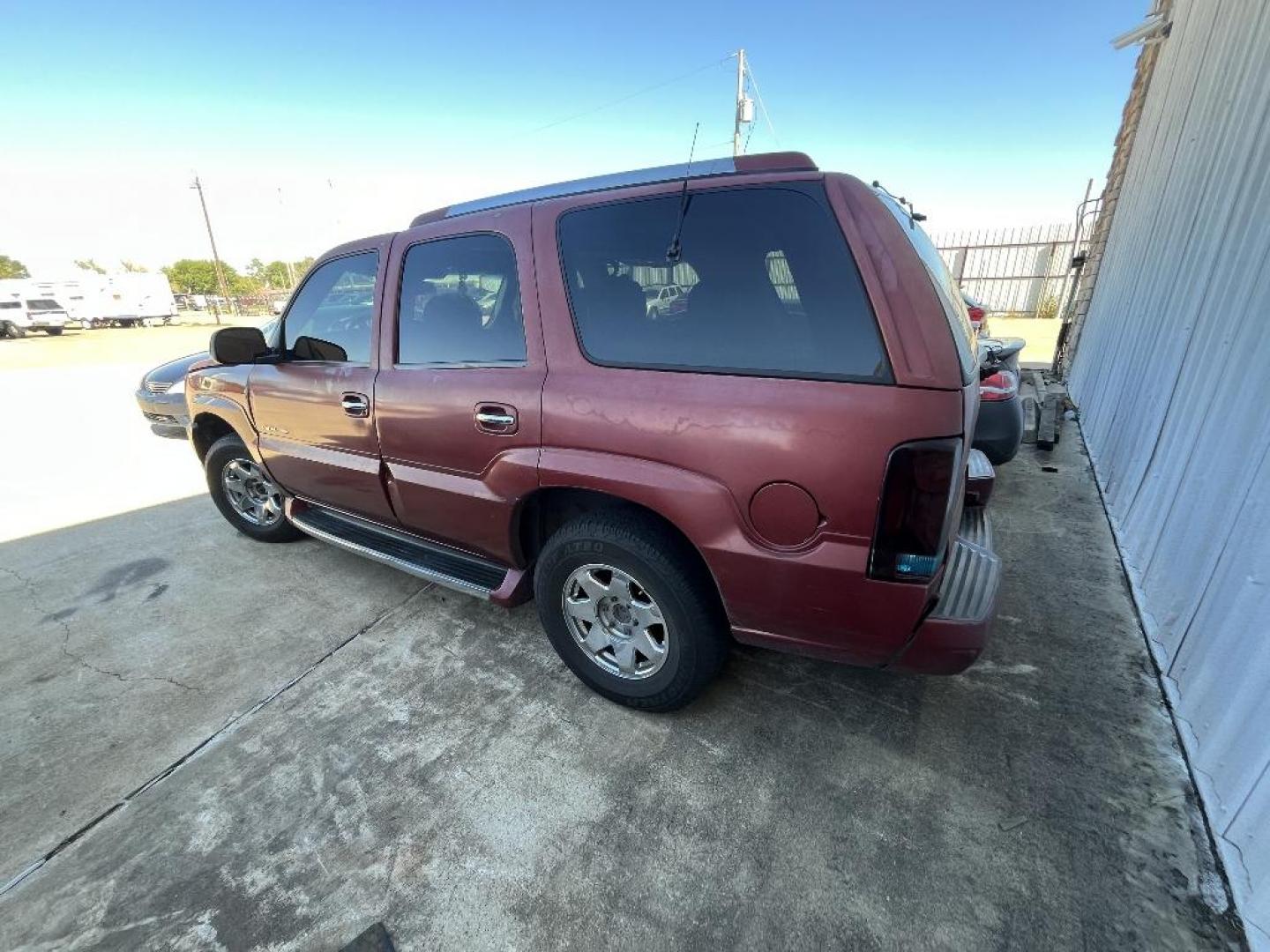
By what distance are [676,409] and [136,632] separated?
10.4 feet

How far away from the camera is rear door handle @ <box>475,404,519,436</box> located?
215 centimetres

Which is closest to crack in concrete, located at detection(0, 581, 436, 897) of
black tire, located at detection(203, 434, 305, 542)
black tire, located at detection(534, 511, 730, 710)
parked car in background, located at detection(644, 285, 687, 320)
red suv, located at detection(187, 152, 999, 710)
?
red suv, located at detection(187, 152, 999, 710)

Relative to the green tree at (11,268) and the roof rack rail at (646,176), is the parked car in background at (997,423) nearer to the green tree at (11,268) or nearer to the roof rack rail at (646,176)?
the roof rack rail at (646,176)

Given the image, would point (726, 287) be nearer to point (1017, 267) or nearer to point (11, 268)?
point (1017, 267)

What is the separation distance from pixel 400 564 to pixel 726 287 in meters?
2.05

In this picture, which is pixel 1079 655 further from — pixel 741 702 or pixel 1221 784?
pixel 741 702

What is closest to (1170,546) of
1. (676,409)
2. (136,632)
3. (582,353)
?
(676,409)

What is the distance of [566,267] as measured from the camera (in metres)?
2.09

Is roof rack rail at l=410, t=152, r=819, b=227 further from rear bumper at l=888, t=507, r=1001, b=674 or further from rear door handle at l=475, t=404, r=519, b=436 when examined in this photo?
rear bumper at l=888, t=507, r=1001, b=674

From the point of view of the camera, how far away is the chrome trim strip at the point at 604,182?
1.90 m

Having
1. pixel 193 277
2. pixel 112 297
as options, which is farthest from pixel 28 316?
pixel 193 277

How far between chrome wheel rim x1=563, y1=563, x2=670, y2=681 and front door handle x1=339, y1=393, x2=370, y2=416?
1.33m

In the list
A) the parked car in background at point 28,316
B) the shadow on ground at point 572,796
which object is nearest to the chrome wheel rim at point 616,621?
the shadow on ground at point 572,796

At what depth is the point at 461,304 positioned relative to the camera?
8.10 feet
